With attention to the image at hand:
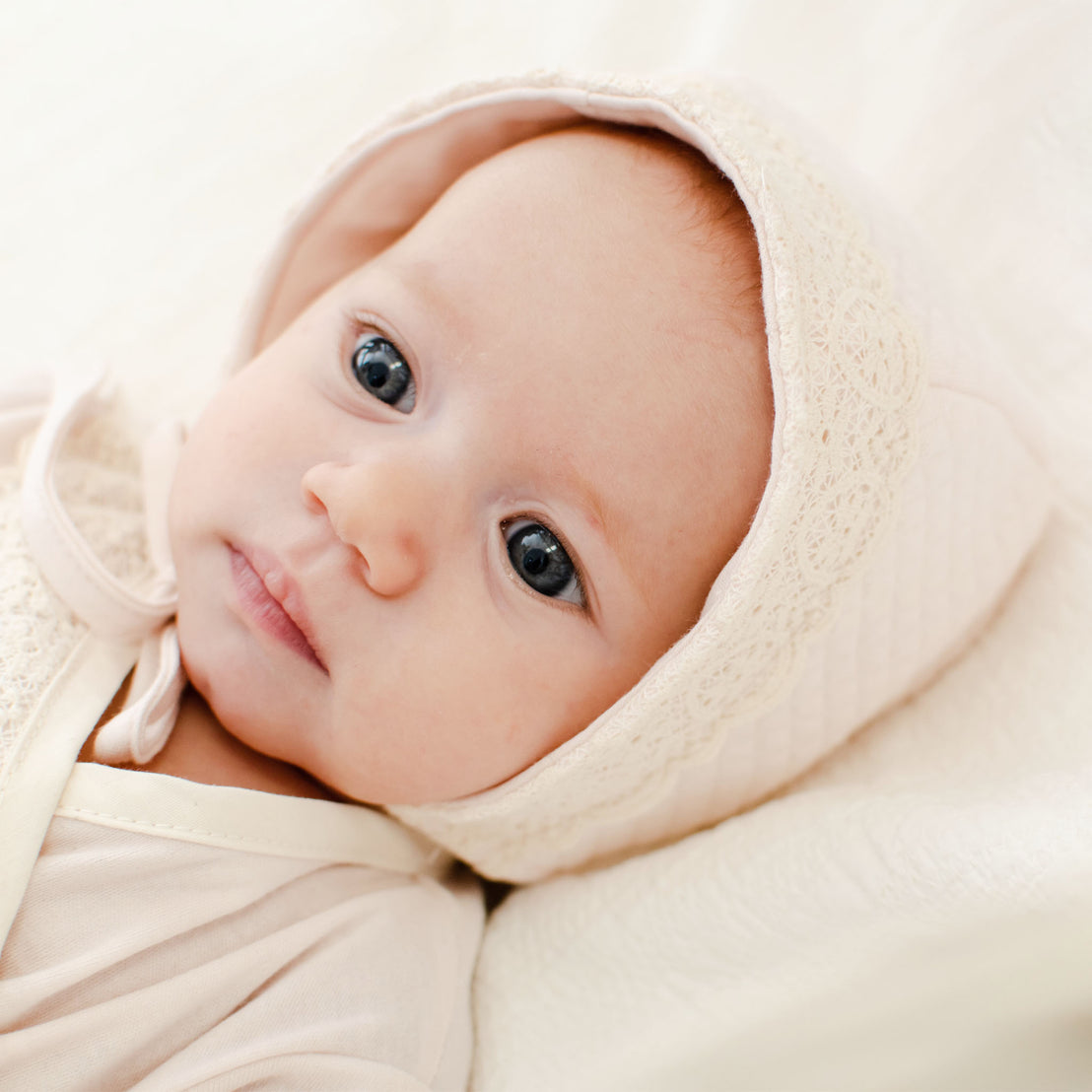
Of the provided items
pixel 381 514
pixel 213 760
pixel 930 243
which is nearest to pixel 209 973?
pixel 213 760

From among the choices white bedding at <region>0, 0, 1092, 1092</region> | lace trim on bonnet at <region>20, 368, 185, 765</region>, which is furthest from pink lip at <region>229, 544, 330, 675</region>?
white bedding at <region>0, 0, 1092, 1092</region>

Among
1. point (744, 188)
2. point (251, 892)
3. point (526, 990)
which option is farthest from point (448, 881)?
point (744, 188)

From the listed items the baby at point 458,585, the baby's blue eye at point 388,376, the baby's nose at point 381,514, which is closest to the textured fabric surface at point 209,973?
the baby at point 458,585

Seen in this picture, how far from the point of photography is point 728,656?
3.01ft

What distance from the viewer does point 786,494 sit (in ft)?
2.79

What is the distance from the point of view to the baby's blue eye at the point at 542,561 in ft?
3.04

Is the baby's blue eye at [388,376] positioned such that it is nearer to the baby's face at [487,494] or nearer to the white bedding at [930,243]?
the baby's face at [487,494]

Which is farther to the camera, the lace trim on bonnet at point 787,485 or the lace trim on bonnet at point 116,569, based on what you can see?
the lace trim on bonnet at point 116,569

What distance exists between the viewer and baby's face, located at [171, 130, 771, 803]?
2.92 ft

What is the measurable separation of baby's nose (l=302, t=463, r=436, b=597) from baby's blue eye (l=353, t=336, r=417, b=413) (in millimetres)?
95

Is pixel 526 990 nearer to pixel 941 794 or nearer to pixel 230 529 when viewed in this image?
pixel 941 794

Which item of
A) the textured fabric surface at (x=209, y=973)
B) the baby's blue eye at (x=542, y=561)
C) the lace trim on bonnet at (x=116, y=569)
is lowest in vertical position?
the textured fabric surface at (x=209, y=973)

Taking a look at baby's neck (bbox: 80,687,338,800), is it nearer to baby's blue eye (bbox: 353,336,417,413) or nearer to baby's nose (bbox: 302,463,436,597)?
baby's nose (bbox: 302,463,436,597)

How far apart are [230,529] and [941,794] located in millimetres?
778
